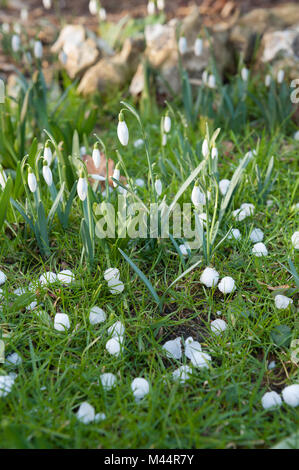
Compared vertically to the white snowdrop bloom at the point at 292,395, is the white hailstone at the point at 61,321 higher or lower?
higher

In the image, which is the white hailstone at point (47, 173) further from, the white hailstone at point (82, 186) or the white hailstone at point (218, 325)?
the white hailstone at point (218, 325)

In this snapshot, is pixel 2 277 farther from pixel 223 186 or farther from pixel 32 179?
pixel 223 186

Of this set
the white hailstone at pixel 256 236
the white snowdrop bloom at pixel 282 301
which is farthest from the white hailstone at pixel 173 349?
the white hailstone at pixel 256 236

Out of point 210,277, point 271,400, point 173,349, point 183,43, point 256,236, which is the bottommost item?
point 271,400

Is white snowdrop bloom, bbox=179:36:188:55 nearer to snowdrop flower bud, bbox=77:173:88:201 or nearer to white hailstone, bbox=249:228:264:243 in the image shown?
white hailstone, bbox=249:228:264:243

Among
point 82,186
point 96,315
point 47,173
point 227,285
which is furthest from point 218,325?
point 47,173

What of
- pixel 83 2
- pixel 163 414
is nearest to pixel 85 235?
pixel 163 414

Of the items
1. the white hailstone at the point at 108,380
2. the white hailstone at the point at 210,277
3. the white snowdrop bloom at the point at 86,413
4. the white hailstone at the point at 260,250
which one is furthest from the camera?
the white hailstone at the point at 260,250

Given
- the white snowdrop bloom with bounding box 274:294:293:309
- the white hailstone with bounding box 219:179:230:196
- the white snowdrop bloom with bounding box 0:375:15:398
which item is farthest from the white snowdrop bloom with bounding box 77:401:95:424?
the white hailstone with bounding box 219:179:230:196
